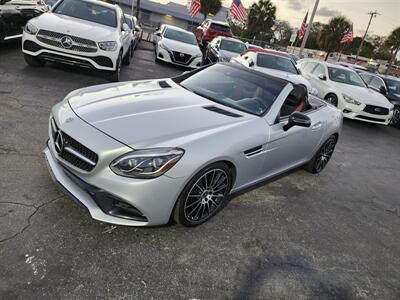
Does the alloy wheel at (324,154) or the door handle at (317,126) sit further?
the alloy wheel at (324,154)

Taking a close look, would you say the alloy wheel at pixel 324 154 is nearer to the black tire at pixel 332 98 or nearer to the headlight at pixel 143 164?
the headlight at pixel 143 164

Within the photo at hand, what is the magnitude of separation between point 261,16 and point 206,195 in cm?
4391

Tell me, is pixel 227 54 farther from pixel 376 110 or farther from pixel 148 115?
pixel 148 115

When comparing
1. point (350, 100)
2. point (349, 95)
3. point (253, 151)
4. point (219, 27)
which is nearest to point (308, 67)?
point (349, 95)

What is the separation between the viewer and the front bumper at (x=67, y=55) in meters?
6.88

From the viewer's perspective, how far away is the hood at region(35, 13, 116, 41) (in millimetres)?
6836

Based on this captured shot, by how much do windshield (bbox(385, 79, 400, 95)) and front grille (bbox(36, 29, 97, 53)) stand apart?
1095cm

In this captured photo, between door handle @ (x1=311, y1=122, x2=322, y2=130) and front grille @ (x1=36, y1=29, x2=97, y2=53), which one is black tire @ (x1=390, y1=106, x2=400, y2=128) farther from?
front grille @ (x1=36, y1=29, x2=97, y2=53)

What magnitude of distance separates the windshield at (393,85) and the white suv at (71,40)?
33.8ft

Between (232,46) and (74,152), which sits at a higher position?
(232,46)

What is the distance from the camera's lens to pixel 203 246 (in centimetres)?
310

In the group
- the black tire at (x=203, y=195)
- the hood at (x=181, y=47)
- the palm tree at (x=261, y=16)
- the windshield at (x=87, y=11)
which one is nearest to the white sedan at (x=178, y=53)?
the hood at (x=181, y=47)

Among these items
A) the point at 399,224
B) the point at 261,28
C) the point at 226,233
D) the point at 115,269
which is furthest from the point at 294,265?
the point at 261,28

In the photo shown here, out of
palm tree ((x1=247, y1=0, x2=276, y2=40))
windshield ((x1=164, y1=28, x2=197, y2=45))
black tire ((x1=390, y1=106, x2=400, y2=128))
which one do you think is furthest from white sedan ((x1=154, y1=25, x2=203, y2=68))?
palm tree ((x1=247, y1=0, x2=276, y2=40))
